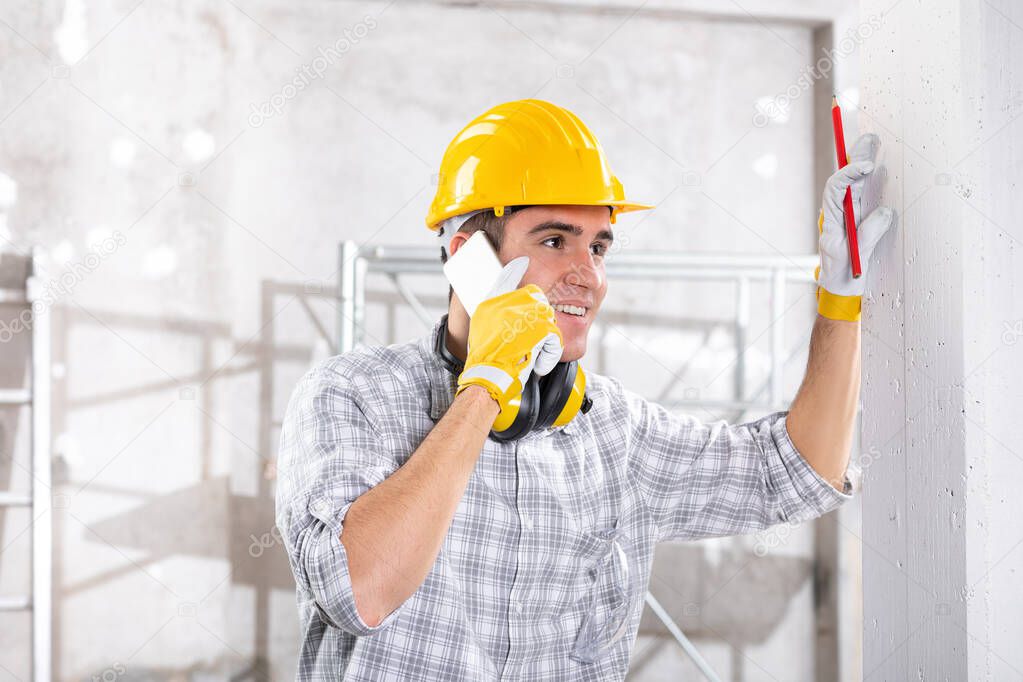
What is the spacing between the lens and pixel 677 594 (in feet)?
13.7

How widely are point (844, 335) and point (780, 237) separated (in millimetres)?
2918

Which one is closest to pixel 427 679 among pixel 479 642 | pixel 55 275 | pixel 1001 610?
pixel 479 642

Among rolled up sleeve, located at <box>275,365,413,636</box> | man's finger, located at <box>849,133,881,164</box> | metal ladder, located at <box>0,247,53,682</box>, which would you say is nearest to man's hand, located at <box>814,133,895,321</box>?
man's finger, located at <box>849,133,881,164</box>

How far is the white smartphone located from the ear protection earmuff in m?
0.11

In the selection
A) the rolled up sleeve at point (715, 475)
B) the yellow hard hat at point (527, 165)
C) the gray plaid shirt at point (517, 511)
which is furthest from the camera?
the rolled up sleeve at point (715, 475)

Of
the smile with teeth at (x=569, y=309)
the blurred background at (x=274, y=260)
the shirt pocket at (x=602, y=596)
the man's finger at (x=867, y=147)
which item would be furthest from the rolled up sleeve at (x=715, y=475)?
the blurred background at (x=274, y=260)

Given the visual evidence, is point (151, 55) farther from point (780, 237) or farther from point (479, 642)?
point (479, 642)

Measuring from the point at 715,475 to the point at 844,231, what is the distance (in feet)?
1.96

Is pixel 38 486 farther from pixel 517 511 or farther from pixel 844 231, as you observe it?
pixel 844 231

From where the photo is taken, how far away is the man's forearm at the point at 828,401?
5.26 ft

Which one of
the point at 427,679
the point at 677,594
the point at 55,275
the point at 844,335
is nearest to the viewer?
the point at 427,679

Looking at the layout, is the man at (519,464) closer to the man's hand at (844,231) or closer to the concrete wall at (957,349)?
the man's hand at (844,231)

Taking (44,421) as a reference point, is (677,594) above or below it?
below

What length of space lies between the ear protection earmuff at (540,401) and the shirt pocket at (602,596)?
0.24 meters
